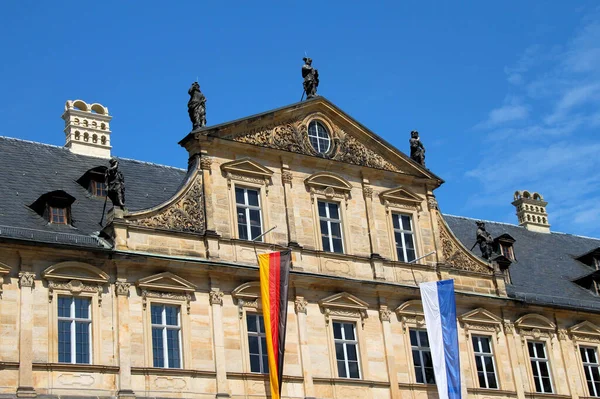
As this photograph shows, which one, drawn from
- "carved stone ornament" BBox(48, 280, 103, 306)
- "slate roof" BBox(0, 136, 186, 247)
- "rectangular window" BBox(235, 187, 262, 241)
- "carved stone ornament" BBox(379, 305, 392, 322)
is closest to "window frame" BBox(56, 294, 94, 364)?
"carved stone ornament" BBox(48, 280, 103, 306)

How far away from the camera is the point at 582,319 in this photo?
37438 millimetres

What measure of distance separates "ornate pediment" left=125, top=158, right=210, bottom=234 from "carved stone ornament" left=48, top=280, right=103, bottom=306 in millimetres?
2288

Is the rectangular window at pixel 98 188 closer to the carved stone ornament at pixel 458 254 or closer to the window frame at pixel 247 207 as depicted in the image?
the window frame at pixel 247 207

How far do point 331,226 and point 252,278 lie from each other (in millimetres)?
4133

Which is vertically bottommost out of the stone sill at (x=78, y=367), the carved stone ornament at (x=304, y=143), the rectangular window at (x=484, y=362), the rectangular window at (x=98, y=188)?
the stone sill at (x=78, y=367)

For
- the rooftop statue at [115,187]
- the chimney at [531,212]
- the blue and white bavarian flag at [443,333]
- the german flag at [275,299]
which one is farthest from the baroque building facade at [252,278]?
the chimney at [531,212]

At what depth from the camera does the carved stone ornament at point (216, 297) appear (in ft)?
95.3

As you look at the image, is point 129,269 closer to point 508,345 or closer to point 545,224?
point 508,345

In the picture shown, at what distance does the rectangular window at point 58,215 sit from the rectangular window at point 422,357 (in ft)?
37.6

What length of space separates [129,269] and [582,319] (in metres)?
17.8

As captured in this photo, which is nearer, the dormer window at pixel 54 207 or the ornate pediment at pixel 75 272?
→ the ornate pediment at pixel 75 272

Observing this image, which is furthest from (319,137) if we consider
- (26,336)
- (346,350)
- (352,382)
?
(26,336)

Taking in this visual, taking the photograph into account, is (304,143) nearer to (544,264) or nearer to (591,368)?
(544,264)

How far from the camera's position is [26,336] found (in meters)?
25.7
